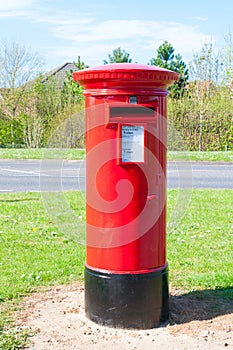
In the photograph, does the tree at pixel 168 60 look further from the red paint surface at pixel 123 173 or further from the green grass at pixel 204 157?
the red paint surface at pixel 123 173

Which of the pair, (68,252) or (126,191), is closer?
(126,191)

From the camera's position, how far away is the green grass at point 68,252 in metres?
4.79

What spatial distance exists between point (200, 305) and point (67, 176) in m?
9.69

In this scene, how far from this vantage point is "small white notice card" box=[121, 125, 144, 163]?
3.83 meters

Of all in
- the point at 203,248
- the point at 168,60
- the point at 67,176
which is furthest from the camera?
the point at 168,60

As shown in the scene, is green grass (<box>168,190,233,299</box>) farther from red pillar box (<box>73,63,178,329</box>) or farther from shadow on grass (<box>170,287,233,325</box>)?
red pillar box (<box>73,63,178,329</box>)

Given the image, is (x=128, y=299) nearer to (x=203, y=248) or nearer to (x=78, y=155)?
(x=203, y=248)

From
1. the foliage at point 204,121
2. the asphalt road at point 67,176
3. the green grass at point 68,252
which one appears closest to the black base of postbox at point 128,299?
the green grass at point 68,252

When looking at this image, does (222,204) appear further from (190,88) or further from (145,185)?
(190,88)

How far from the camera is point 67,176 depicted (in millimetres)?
13898

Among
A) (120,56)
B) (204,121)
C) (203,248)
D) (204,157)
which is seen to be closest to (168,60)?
(120,56)

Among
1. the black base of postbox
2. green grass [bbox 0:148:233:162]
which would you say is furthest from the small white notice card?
green grass [bbox 0:148:233:162]

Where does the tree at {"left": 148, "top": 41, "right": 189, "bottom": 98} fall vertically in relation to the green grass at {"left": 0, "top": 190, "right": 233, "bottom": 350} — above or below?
above

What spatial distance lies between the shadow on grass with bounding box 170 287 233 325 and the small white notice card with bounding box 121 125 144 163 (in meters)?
1.27
